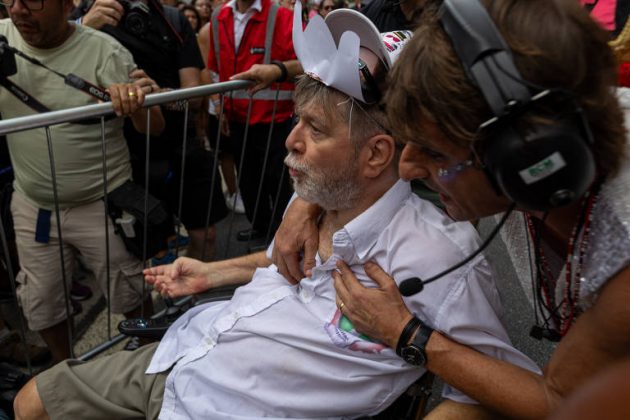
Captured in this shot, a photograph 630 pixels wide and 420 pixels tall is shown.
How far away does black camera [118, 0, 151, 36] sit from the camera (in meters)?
2.82

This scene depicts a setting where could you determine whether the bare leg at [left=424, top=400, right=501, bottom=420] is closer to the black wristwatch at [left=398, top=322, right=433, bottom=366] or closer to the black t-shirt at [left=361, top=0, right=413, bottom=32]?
the black wristwatch at [left=398, top=322, right=433, bottom=366]

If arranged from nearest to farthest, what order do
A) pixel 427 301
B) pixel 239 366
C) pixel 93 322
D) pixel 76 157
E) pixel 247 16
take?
pixel 427 301 < pixel 239 366 < pixel 76 157 < pixel 93 322 < pixel 247 16

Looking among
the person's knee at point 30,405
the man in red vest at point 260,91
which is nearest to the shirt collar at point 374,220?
the person's knee at point 30,405

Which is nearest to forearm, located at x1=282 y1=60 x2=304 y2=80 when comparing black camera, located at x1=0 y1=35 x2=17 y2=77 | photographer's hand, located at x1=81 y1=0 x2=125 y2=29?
photographer's hand, located at x1=81 y1=0 x2=125 y2=29

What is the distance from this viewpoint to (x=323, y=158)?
1.56 m

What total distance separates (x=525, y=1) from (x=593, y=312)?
1.88 feet

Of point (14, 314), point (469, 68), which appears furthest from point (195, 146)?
point (469, 68)

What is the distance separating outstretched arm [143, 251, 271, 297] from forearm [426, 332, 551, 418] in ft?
2.71

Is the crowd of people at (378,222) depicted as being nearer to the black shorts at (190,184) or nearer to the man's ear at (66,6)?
the man's ear at (66,6)

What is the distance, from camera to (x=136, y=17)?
9.28 ft

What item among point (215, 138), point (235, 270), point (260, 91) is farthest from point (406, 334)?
point (215, 138)

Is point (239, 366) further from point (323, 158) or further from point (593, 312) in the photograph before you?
point (593, 312)

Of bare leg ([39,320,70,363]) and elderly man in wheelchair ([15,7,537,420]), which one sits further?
bare leg ([39,320,70,363])

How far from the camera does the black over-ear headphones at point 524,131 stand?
0.82 m
